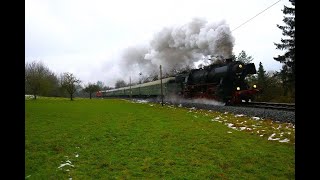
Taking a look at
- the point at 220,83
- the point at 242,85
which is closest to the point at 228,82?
the point at 220,83

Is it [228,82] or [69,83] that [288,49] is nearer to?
[228,82]

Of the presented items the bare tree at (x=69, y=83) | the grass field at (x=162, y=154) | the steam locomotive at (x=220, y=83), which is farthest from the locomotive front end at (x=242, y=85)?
the bare tree at (x=69, y=83)

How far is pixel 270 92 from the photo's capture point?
36.3 meters

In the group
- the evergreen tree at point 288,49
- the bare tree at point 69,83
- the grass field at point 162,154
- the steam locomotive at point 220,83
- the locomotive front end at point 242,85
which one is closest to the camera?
the grass field at point 162,154

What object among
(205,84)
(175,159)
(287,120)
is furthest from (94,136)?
(205,84)

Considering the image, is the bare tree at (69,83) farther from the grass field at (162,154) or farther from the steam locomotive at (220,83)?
the grass field at (162,154)

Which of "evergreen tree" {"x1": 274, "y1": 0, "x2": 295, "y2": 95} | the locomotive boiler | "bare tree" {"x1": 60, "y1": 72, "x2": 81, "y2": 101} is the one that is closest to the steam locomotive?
the locomotive boiler

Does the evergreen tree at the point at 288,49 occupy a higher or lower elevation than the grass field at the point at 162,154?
higher

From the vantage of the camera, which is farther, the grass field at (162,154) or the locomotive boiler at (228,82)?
the locomotive boiler at (228,82)

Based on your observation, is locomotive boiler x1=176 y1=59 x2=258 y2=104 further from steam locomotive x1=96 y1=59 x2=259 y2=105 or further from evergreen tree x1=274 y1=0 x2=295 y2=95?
evergreen tree x1=274 y1=0 x2=295 y2=95

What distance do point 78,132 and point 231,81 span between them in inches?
549

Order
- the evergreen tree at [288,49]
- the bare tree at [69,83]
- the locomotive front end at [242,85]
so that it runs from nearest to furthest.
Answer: the locomotive front end at [242,85], the evergreen tree at [288,49], the bare tree at [69,83]

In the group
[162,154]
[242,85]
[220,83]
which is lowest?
[162,154]
